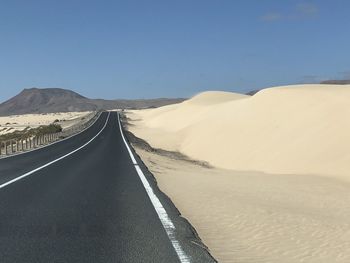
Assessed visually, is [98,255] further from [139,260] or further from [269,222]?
[269,222]

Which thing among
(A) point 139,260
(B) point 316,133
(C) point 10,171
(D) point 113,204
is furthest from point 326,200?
(B) point 316,133

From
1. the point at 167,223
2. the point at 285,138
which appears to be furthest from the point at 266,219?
the point at 285,138

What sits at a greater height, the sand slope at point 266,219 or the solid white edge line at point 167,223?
the solid white edge line at point 167,223

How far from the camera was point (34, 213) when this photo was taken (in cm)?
1024

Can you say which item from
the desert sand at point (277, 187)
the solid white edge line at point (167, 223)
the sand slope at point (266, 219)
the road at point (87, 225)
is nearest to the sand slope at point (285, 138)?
the desert sand at point (277, 187)

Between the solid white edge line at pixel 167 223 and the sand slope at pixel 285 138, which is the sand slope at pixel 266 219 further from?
the sand slope at pixel 285 138

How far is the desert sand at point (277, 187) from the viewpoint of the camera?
8406mm

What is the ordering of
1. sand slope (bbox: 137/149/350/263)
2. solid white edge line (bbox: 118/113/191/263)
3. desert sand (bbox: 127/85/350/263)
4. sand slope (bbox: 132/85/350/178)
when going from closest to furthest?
solid white edge line (bbox: 118/113/191/263), sand slope (bbox: 137/149/350/263), desert sand (bbox: 127/85/350/263), sand slope (bbox: 132/85/350/178)

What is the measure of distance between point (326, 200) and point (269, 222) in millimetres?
5285

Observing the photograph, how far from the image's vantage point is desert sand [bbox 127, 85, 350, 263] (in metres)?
8.41

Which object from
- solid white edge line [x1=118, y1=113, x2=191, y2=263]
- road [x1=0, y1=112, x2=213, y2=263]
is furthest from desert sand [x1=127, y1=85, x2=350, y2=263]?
road [x1=0, y1=112, x2=213, y2=263]

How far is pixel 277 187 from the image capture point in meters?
17.5

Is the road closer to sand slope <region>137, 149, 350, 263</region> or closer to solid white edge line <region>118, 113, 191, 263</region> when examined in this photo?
solid white edge line <region>118, 113, 191, 263</region>

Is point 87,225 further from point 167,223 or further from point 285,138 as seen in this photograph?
point 285,138
